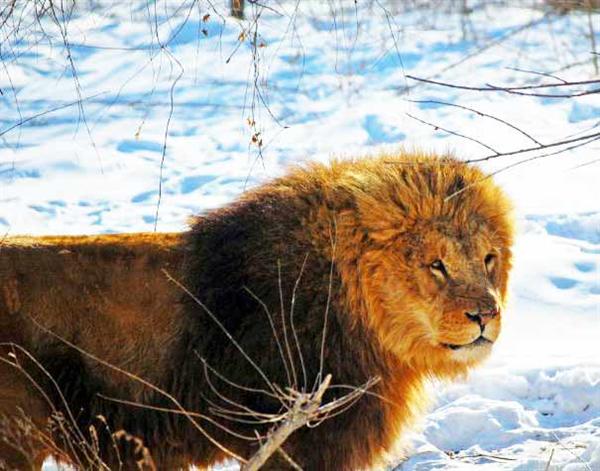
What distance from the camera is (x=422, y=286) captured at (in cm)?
525

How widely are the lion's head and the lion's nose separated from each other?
0.08 metres

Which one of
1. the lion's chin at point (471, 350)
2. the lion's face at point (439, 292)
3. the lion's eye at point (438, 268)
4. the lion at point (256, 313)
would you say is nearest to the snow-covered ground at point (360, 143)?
the lion's chin at point (471, 350)

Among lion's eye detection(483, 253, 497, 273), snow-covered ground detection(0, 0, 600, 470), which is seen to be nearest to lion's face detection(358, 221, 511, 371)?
lion's eye detection(483, 253, 497, 273)

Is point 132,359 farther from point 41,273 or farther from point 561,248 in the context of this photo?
point 561,248

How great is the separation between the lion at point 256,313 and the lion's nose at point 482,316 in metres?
0.01

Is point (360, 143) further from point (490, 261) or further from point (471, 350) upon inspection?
point (471, 350)

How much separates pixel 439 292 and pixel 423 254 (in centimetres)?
19

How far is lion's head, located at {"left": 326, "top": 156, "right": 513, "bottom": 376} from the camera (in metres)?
5.21

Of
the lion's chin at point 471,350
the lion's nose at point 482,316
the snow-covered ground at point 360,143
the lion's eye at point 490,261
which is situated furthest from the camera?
the snow-covered ground at point 360,143

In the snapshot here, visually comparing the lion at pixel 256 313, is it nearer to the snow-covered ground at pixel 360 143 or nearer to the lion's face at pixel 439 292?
the lion's face at pixel 439 292

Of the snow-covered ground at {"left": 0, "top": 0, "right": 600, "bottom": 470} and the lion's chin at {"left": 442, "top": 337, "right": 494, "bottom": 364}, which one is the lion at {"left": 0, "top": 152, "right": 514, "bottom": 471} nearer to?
the lion's chin at {"left": 442, "top": 337, "right": 494, "bottom": 364}

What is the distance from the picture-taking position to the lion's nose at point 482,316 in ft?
16.6

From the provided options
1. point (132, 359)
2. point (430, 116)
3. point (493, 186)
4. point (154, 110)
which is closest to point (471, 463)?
point (493, 186)

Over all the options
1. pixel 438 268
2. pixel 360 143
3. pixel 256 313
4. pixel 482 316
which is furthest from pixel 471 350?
pixel 360 143
